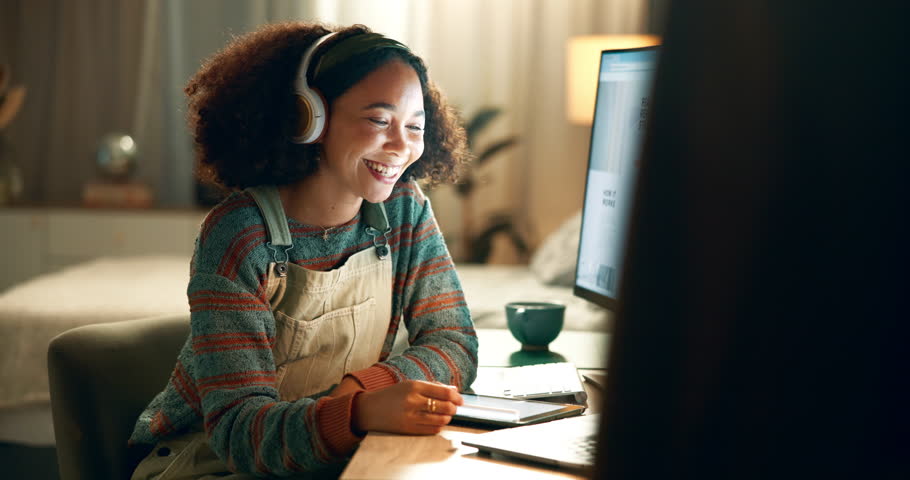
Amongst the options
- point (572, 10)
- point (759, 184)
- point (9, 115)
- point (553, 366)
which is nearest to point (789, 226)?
point (759, 184)

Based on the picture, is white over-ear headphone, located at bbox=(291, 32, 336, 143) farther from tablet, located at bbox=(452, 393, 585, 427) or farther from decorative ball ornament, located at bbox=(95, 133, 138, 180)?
decorative ball ornament, located at bbox=(95, 133, 138, 180)

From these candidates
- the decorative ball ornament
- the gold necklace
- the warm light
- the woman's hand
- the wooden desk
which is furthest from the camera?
the decorative ball ornament

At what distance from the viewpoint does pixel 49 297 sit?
8.59 ft

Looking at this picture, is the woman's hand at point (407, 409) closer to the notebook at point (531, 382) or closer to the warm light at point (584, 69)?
the notebook at point (531, 382)

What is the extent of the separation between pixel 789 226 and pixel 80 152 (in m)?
4.67

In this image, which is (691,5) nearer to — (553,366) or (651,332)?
(651,332)

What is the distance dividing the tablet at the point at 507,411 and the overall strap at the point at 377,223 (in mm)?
284

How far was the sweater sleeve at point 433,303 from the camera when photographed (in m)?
1.16

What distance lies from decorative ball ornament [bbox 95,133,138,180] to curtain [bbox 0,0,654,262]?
27 cm

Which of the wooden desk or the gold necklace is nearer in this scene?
the wooden desk

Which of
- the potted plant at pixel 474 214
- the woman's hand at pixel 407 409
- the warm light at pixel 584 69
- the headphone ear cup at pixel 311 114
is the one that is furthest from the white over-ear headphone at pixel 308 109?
the potted plant at pixel 474 214

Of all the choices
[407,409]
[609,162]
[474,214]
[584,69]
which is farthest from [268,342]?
[474,214]

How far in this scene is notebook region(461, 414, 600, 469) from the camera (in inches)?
30.8

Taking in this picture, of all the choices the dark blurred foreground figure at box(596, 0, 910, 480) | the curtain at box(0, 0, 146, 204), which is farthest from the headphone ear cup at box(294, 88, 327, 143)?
the curtain at box(0, 0, 146, 204)
